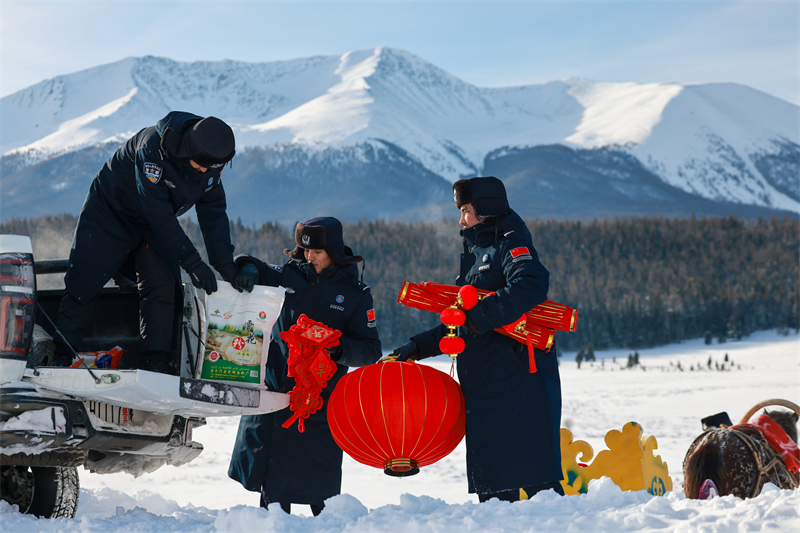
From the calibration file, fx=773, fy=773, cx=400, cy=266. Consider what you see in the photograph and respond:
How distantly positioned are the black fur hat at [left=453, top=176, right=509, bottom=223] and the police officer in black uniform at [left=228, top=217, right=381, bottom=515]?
728 millimetres

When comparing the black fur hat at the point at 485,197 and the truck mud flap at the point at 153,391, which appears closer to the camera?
the truck mud flap at the point at 153,391

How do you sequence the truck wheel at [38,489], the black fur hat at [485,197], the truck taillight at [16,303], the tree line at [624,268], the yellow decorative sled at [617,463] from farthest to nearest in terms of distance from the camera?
the tree line at [624,268] < the yellow decorative sled at [617,463] < the truck wheel at [38,489] < the black fur hat at [485,197] < the truck taillight at [16,303]

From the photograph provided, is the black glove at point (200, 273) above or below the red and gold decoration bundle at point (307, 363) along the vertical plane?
above

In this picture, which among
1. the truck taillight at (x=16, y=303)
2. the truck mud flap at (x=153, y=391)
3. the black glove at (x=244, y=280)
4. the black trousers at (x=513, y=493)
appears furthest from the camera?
the black glove at (x=244, y=280)

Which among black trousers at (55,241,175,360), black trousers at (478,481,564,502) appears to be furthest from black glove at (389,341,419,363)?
black trousers at (55,241,175,360)

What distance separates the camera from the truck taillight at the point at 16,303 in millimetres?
3207

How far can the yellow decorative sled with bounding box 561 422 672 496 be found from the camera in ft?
16.1

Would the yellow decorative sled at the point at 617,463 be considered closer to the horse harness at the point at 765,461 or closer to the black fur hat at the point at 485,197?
the horse harness at the point at 765,461

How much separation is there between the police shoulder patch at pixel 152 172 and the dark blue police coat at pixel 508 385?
1.64 m

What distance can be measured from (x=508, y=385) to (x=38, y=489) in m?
2.45

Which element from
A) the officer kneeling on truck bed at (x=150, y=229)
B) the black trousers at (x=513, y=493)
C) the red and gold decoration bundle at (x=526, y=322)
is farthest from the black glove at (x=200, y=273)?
the black trousers at (x=513, y=493)

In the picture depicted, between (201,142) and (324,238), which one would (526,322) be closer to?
(324,238)

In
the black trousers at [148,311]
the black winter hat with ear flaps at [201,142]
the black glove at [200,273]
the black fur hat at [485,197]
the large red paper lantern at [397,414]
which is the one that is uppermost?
the black winter hat with ear flaps at [201,142]

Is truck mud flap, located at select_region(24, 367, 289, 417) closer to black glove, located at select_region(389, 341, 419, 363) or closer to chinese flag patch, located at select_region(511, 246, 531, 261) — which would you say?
black glove, located at select_region(389, 341, 419, 363)
